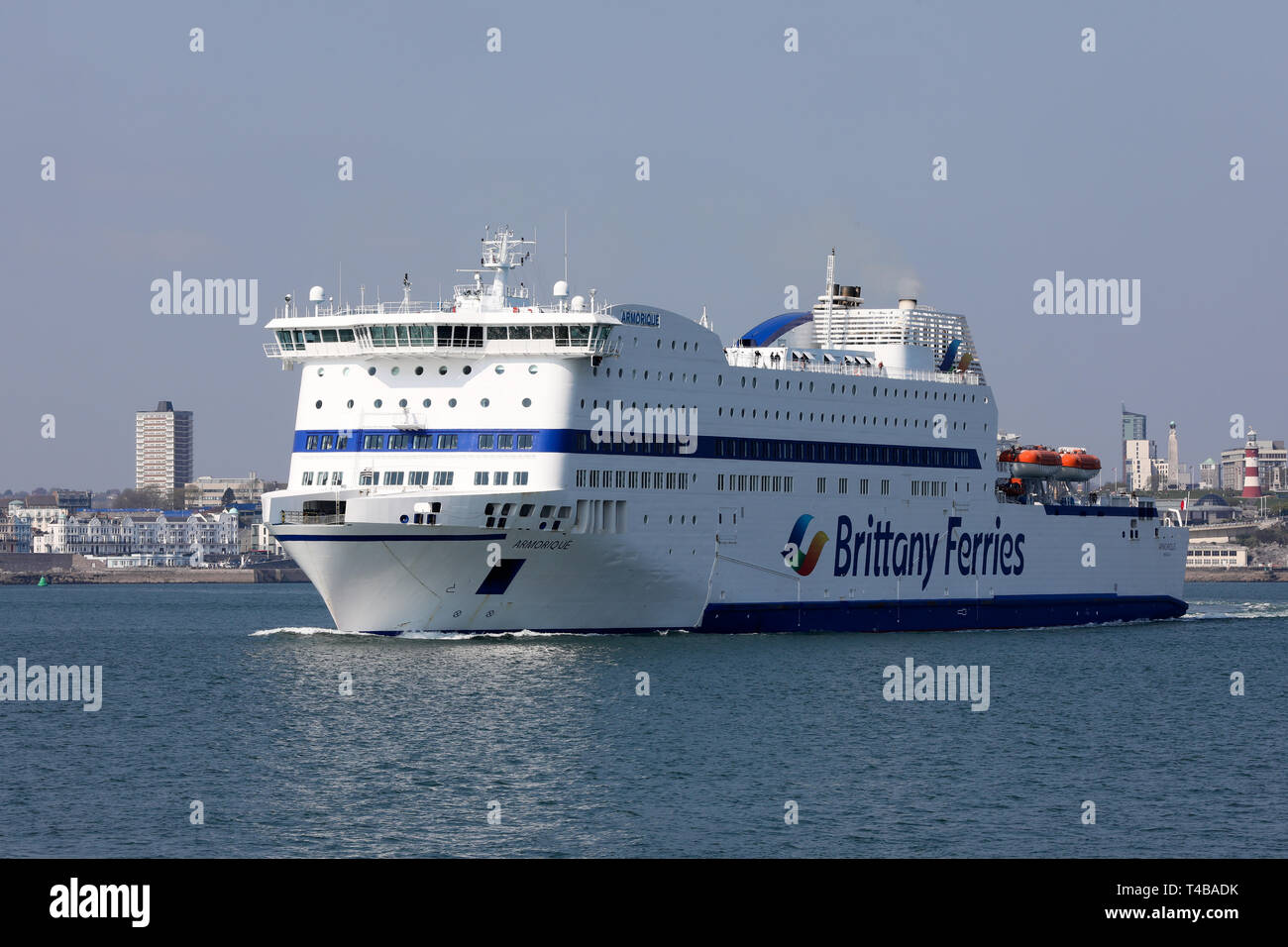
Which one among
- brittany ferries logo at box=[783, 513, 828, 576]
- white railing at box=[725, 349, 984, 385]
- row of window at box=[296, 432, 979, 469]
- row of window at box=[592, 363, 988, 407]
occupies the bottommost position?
brittany ferries logo at box=[783, 513, 828, 576]

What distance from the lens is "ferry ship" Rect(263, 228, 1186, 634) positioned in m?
43.0

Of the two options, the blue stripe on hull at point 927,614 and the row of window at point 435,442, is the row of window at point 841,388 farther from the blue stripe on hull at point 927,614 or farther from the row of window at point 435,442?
the blue stripe on hull at point 927,614

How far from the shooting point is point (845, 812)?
24688mm

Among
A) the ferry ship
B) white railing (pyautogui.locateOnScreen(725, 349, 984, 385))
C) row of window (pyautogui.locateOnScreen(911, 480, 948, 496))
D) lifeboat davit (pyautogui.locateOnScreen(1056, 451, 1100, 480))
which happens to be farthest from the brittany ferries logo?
lifeboat davit (pyautogui.locateOnScreen(1056, 451, 1100, 480))

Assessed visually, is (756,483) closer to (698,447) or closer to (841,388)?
(698,447)

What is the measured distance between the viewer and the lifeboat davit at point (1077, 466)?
216ft

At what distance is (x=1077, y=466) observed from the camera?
66500 millimetres

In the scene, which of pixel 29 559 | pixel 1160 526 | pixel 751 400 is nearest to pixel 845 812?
pixel 751 400

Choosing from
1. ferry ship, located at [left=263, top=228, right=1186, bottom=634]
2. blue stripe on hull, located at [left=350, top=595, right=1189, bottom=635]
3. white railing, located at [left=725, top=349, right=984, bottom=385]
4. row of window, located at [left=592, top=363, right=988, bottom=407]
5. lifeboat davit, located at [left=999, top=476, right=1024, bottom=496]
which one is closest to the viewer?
ferry ship, located at [left=263, top=228, right=1186, bottom=634]

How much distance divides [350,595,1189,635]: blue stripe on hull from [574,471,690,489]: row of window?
384 centimetres

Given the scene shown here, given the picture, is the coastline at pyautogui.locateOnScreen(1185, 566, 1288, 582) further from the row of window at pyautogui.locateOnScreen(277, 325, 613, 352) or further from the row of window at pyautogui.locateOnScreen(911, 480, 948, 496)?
the row of window at pyautogui.locateOnScreen(277, 325, 613, 352)
